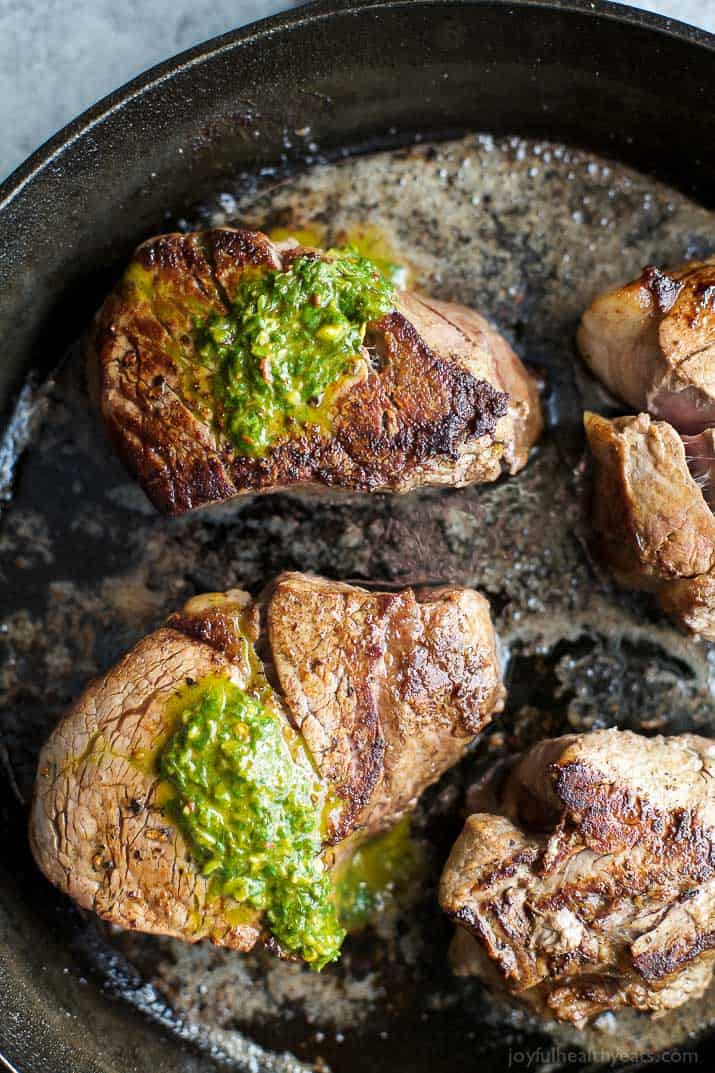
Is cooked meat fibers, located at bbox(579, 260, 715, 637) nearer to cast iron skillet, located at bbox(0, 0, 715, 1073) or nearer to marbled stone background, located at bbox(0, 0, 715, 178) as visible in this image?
cast iron skillet, located at bbox(0, 0, 715, 1073)

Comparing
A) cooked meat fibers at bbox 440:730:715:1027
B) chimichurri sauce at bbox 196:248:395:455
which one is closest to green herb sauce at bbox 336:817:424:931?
cooked meat fibers at bbox 440:730:715:1027

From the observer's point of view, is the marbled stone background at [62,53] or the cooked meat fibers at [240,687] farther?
the marbled stone background at [62,53]

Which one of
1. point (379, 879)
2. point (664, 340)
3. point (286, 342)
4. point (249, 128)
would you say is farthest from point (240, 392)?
point (379, 879)

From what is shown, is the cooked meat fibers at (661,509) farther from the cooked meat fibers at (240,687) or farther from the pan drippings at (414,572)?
the cooked meat fibers at (240,687)

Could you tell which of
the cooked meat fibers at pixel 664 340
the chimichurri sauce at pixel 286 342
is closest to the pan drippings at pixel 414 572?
the cooked meat fibers at pixel 664 340

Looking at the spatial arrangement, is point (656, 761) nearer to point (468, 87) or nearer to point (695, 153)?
point (695, 153)

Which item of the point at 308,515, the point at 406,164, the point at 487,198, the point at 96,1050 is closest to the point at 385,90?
the point at 406,164

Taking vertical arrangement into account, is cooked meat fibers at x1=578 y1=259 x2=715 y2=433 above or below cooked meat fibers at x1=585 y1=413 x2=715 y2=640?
above
